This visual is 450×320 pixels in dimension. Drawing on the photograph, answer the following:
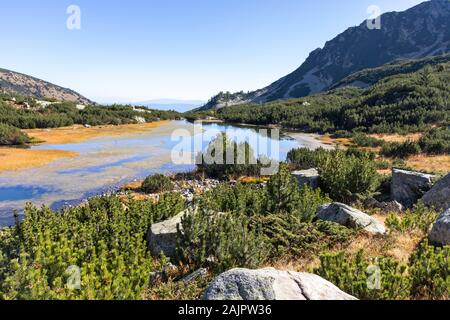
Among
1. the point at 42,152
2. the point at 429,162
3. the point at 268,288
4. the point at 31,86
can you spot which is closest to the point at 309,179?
the point at 268,288

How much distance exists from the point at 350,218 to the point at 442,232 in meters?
2.28

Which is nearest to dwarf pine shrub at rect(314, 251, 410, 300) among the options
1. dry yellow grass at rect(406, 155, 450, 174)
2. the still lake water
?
the still lake water

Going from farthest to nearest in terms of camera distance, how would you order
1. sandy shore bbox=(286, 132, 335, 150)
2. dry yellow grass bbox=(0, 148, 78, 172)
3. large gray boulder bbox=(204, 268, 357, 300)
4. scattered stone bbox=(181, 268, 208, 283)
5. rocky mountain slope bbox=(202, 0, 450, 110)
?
rocky mountain slope bbox=(202, 0, 450, 110), sandy shore bbox=(286, 132, 335, 150), dry yellow grass bbox=(0, 148, 78, 172), scattered stone bbox=(181, 268, 208, 283), large gray boulder bbox=(204, 268, 357, 300)

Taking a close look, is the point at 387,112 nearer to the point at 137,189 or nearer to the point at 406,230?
the point at 137,189

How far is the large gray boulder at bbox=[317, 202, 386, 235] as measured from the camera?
9.78m

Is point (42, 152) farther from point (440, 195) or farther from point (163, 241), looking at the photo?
point (440, 195)

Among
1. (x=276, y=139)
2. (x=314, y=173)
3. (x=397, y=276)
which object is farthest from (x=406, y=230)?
(x=276, y=139)

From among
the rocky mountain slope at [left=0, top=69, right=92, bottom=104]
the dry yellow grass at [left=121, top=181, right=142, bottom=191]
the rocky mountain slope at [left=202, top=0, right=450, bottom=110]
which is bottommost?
the dry yellow grass at [left=121, top=181, right=142, bottom=191]

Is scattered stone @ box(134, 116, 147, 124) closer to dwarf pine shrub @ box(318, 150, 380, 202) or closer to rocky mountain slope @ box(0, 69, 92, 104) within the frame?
dwarf pine shrub @ box(318, 150, 380, 202)

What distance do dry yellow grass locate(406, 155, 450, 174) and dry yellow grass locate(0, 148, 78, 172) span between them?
27.9 meters

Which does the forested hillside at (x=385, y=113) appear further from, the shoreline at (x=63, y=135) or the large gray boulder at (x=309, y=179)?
the large gray boulder at (x=309, y=179)

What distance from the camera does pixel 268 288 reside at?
472cm

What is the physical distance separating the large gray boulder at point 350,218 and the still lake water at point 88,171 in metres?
13.0

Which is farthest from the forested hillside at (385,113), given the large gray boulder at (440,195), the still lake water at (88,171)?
the large gray boulder at (440,195)
